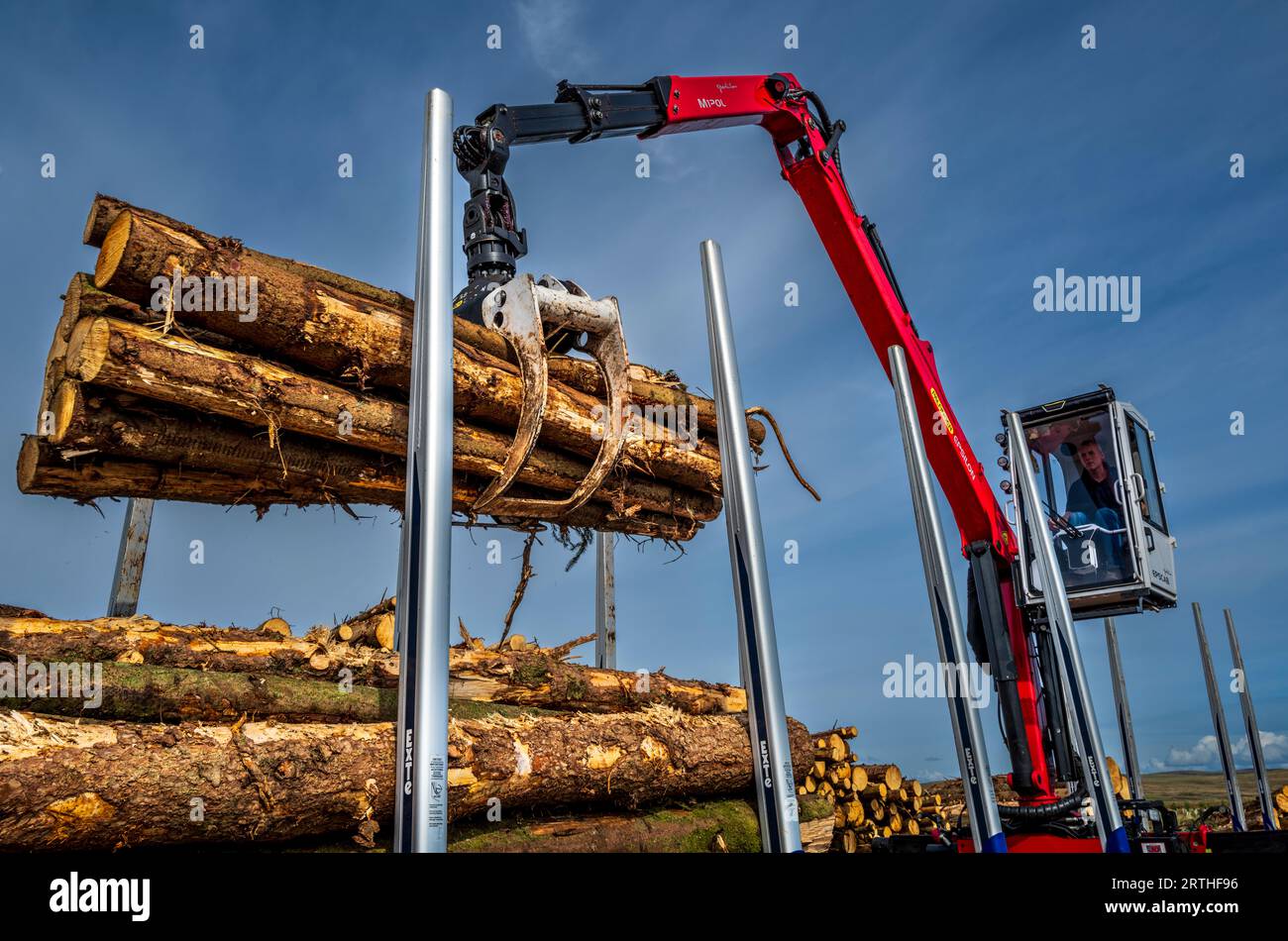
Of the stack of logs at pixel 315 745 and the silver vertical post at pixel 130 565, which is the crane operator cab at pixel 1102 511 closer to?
the stack of logs at pixel 315 745

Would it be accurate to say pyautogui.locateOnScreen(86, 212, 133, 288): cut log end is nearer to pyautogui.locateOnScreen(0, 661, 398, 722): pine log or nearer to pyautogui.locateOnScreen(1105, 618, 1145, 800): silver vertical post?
pyautogui.locateOnScreen(0, 661, 398, 722): pine log

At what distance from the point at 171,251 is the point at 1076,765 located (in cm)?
690

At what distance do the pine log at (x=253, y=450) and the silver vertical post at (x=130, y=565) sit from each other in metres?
0.98

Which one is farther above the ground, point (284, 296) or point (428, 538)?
point (284, 296)

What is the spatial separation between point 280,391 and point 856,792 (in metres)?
6.54

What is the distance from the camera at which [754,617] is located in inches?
197

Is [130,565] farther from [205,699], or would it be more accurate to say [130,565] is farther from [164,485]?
[205,699]

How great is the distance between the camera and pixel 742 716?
5875 mm

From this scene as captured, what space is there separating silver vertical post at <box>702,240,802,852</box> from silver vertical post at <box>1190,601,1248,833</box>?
9.08 m

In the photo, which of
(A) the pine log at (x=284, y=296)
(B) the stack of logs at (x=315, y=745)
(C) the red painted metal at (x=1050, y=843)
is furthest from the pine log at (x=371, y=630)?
(C) the red painted metal at (x=1050, y=843)

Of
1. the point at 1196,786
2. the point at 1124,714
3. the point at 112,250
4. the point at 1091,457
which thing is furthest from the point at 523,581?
the point at 1196,786

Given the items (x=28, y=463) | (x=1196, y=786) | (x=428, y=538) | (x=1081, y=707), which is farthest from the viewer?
(x=1196, y=786)

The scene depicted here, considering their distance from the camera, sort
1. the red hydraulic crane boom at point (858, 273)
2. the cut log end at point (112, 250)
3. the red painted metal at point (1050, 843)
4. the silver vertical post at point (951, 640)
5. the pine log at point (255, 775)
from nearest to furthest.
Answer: the pine log at point (255, 775) < the cut log end at point (112, 250) < the silver vertical post at point (951, 640) < the red hydraulic crane boom at point (858, 273) < the red painted metal at point (1050, 843)

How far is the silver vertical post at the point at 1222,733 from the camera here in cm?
1098
